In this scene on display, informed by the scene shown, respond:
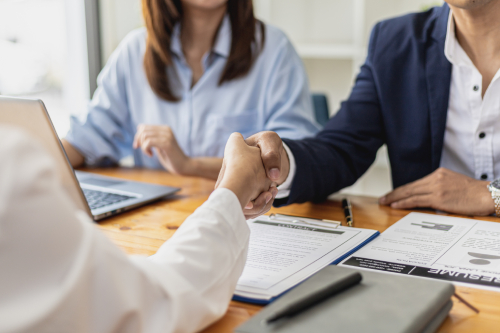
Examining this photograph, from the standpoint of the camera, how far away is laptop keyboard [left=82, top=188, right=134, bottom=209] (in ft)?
3.26

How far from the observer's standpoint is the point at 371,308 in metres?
0.47

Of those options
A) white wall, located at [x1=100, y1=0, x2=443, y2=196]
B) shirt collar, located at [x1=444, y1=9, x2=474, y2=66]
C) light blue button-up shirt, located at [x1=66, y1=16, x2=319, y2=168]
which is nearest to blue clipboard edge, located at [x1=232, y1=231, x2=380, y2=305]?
shirt collar, located at [x1=444, y1=9, x2=474, y2=66]

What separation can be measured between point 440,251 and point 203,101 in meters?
1.03

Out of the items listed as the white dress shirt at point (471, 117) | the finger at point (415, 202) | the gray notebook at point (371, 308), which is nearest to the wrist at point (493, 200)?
the finger at point (415, 202)

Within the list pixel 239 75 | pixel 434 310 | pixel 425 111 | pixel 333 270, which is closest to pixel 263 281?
pixel 333 270

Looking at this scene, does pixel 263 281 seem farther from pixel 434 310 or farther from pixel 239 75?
pixel 239 75

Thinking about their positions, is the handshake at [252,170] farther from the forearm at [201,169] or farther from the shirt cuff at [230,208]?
the forearm at [201,169]

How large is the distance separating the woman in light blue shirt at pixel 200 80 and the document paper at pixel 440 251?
71 centimetres

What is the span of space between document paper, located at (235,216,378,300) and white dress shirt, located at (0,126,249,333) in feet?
0.36

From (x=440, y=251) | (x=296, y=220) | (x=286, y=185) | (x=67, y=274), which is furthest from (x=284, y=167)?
(x=67, y=274)

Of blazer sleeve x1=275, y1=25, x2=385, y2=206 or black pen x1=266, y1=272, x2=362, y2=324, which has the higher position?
→ black pen x1=266, y1=272, x2=362, y2=324

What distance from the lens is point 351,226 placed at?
2.86ft

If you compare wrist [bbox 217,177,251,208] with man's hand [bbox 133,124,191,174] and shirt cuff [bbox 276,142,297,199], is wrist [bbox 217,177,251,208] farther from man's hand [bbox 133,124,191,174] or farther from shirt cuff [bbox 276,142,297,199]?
man's hand [bbox 133,124,191,174]

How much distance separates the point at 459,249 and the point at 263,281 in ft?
1.04
